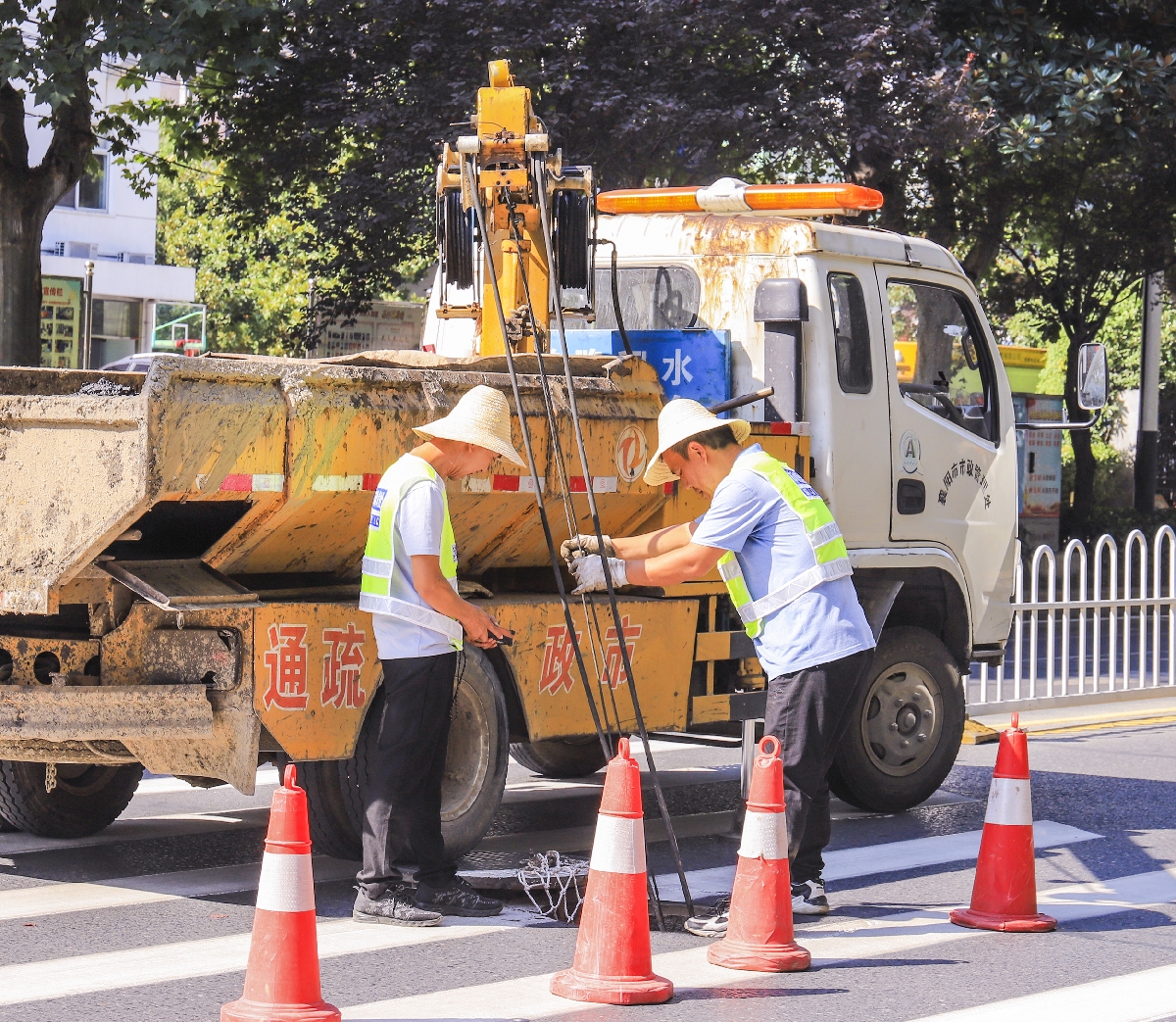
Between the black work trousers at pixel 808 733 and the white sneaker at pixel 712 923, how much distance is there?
27 cm

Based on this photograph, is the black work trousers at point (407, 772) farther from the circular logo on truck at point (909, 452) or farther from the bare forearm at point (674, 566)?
the circular logo on truck at point (909, 452)

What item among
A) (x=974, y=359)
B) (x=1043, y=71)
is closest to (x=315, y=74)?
(x=1043, y=71)

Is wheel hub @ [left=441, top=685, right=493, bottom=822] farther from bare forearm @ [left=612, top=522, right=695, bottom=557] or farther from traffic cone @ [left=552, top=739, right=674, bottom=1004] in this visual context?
traffic cone @ [left=552, top=739, right=674, bottom=1004]

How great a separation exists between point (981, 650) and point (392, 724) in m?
4.16

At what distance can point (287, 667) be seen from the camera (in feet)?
19.5

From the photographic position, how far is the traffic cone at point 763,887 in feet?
17.2

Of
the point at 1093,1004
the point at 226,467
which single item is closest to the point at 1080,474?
the point at 1093,1004

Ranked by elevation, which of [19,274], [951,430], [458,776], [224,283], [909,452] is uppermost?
[224,283]

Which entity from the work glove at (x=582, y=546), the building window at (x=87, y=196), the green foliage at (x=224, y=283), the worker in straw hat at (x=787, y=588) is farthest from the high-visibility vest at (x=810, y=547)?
the building window at (x=87, y=196)

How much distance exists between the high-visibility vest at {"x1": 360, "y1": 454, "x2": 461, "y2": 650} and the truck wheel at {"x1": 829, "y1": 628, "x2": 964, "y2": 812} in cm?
291

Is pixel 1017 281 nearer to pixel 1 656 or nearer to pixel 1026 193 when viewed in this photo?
pixel 1026 193

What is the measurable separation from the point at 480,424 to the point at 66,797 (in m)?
2.71

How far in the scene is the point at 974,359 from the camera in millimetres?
8820

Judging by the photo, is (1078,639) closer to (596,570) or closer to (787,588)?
(787,588)
